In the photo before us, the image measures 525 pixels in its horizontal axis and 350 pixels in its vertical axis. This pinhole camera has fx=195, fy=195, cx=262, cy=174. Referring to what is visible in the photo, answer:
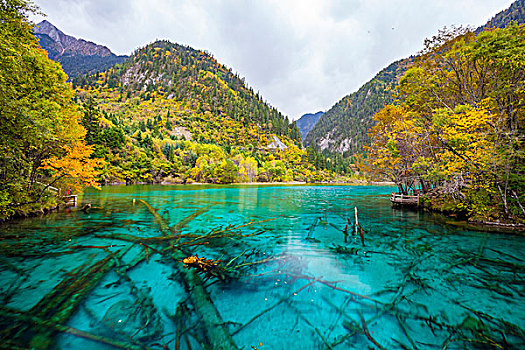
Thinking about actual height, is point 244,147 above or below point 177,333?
above

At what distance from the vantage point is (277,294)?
5.54 meters

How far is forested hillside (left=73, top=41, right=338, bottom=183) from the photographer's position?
240 feet

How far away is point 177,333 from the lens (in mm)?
3973

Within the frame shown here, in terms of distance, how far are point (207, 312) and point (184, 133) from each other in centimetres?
14387

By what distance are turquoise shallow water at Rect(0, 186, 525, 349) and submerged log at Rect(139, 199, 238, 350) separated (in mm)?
90

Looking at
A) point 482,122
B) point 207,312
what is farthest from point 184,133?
point 207,312

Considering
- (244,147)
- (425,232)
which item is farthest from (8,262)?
(244,147)

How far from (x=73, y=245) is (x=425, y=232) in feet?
62.3

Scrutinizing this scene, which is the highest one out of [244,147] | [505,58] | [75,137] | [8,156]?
[244,147]

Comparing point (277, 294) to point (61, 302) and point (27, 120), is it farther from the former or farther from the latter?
point (27, 120)

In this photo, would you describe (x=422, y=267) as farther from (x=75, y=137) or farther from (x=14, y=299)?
(x=75, y=137)

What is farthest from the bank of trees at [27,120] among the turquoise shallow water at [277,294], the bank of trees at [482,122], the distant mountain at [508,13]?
the distant mountain at [508,13]

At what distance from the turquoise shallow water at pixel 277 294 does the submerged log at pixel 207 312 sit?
90mm

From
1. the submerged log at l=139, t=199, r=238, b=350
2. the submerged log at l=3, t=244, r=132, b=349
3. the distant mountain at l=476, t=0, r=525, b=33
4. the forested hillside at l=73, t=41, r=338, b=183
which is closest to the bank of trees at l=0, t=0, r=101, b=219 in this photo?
the submerged log at l=3, t=244, r=132, b=349
